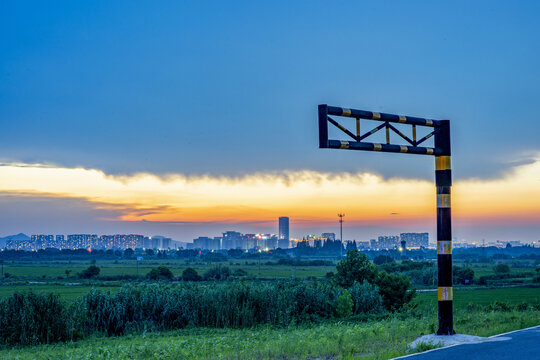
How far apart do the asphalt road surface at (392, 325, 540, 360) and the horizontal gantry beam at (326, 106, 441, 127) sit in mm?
5003

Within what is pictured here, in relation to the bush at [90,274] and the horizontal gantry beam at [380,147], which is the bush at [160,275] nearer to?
the bush at [90,274]

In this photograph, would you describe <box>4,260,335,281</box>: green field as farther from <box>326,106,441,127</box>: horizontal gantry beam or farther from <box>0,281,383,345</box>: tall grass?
<box>326,106,441,127</box>: horizontal gantry beam

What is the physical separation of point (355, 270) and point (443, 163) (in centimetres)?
2211

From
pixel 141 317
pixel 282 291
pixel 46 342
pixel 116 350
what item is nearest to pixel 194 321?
pixel 141 317

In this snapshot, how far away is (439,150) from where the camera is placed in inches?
535

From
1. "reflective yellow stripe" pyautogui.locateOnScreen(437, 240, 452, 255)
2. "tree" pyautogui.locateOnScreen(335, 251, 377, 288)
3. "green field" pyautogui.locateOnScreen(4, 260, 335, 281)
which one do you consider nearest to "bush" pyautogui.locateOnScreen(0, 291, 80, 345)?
"reflective yellow stripe" pyautogui.locateOnScreen(437, 240, 452, 255)

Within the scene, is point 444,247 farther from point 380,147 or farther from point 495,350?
point 495,350

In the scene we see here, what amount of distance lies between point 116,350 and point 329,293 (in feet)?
47.6

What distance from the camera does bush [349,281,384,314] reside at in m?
27.9

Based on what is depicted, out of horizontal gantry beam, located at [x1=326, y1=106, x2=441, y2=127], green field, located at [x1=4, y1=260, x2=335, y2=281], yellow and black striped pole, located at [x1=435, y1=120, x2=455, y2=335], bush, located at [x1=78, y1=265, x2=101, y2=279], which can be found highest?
horizontal gantry beam, located at [x1=326, y1=106, x2=441, y2=127]

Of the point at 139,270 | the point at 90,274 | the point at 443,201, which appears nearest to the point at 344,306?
the point at 443,201

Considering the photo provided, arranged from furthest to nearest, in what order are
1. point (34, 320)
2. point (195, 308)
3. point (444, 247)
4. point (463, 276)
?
point (463, 276), point (195, 308), point (34, 320), point (444, 247)

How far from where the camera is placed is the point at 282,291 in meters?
25.5

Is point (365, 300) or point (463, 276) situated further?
point (463, 276)
